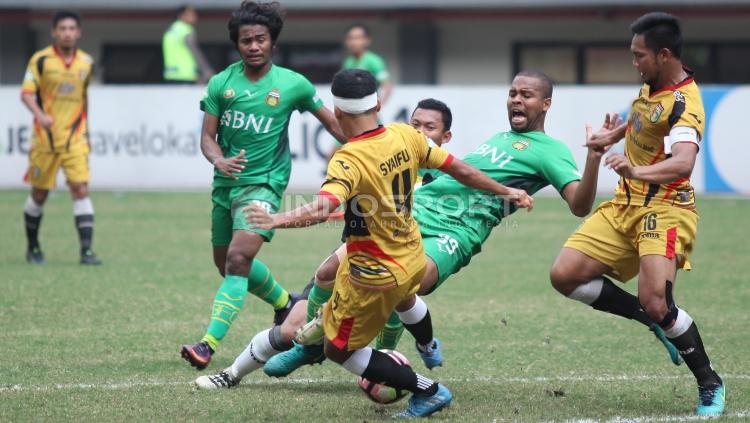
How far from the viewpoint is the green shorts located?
6742mm

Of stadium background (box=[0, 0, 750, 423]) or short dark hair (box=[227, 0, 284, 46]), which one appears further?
short dark hair (box=[227, 0, 284, 46])

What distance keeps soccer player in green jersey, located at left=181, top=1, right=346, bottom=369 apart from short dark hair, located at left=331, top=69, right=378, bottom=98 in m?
1.90

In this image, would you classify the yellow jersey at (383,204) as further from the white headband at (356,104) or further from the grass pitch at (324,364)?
the grass pitch at (324,364)

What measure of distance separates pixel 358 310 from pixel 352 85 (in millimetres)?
1122

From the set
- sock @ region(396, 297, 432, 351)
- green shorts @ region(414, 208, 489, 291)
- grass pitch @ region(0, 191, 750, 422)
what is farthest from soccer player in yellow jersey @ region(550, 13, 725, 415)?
sock @ region(396, 297, 432, 351)

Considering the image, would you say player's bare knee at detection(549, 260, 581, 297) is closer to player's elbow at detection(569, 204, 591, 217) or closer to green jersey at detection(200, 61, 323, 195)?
player's elbow at detection(569, 204, 591, 217)

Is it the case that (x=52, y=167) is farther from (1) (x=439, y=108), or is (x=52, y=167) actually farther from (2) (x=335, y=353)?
(2) (x=335, y=353)

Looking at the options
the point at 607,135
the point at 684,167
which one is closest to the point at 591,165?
the point at 607,135

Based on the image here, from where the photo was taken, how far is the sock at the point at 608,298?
6973 mm

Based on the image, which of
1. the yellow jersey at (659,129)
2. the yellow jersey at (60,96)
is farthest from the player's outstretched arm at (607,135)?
the yellow jersey at (60,96)

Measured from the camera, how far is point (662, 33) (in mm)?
6375

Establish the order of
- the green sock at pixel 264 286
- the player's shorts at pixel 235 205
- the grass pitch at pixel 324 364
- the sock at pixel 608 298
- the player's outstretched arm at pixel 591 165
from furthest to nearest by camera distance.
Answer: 1. the green sock at pixel 264 286
2. the player's shorts at pixel 235 205
3. the sock at pixel 608 298
4. the grass pitch at pixel 324 364
5. the player's outstretched arm at pixel 591 165

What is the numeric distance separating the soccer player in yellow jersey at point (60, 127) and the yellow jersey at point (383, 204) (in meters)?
6.84

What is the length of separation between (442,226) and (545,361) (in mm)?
1379
